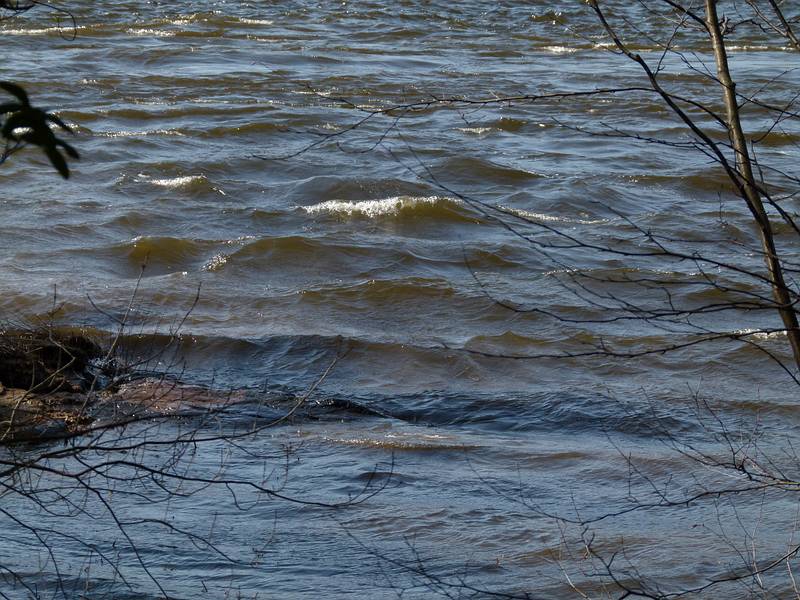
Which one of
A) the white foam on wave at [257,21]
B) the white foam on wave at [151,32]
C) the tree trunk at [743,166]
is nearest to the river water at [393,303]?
the tree trunk at [743,166]

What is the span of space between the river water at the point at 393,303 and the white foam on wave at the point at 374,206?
0.13 ft

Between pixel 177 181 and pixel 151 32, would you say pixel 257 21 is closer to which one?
pixel 151 32

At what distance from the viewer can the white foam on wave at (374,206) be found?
12.2 m

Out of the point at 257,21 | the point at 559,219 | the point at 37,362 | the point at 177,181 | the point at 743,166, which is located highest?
the point at 743,166

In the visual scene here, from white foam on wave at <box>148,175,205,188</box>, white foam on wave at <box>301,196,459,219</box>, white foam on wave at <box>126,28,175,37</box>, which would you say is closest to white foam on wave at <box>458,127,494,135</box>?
white foam on wave at <box>301,196,459,219</box>

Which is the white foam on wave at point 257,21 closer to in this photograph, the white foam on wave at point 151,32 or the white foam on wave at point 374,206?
the white foam on wave at point 151,32

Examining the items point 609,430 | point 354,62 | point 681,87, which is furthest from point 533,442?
point 354,62

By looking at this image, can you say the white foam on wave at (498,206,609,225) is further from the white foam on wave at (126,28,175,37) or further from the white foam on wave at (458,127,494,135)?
the white foam on wave at (126,28,175,37)

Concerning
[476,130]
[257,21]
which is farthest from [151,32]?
[476,130]

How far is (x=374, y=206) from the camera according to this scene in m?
12.4

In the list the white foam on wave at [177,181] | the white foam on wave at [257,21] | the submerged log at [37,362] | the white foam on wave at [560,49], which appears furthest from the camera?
the white foam on wave at [257,21]

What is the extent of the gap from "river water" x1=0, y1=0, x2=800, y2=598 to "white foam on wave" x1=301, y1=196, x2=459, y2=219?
1.5 inches

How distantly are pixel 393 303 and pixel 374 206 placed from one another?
9.06 feet

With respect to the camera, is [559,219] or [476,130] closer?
[559,219]
